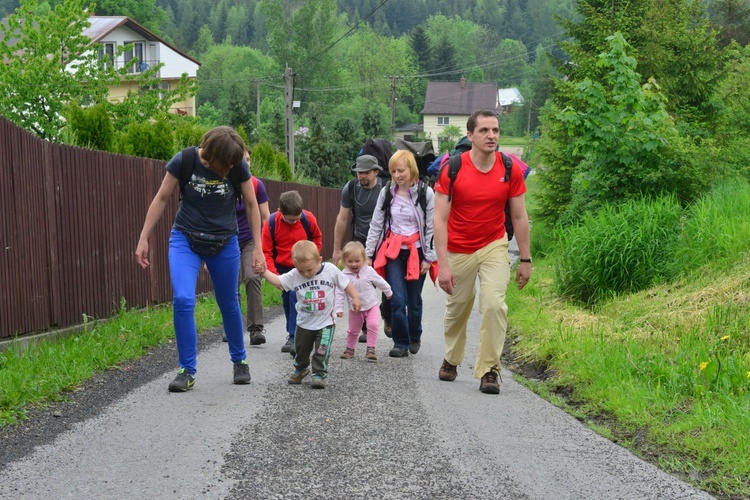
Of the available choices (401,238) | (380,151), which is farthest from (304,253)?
(380,151)

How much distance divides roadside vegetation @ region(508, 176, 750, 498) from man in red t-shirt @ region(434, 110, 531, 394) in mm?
721

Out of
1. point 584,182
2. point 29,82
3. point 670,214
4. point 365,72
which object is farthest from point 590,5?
point 365,72

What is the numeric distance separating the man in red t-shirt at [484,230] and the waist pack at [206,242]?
1660 millimetres

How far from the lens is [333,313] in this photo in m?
7.83

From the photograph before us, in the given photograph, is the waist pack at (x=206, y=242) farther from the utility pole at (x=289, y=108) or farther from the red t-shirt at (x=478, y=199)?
the utility pole at (x=289, y=108)

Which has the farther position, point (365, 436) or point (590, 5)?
point (590, 5)

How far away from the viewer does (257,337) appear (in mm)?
10164

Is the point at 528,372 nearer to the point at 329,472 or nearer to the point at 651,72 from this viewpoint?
the point at 329,472

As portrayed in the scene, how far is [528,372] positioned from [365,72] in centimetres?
11873

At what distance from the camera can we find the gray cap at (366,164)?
9.63m

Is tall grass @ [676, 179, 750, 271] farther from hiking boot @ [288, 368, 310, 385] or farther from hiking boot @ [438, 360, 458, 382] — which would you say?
hiking boot @ [288, 368, 310, 385]

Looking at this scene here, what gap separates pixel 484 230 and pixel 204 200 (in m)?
2.19

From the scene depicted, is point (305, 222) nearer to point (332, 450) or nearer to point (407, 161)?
point (407, 161)

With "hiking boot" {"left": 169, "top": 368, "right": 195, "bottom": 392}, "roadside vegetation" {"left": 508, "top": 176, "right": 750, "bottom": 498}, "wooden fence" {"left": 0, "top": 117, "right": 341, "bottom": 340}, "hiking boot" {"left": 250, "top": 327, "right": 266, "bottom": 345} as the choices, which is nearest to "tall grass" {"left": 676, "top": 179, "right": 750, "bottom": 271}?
"roadside vegetation" {"left": 508, "top": 176, "right": 750, "bottom": 498}
